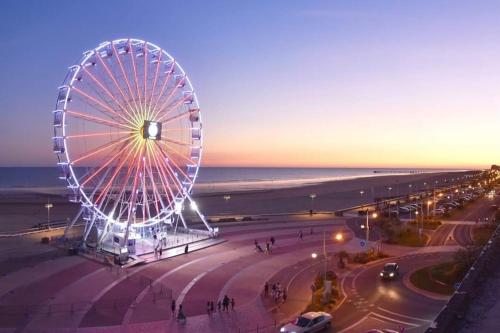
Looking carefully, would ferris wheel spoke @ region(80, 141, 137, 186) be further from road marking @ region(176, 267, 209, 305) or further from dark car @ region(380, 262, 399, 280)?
dark car @ region(380, 262, 399, 280)

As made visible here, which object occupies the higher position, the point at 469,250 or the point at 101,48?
the point at 101,48

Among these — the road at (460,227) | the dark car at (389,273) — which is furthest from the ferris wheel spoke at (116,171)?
the road at (460,227)

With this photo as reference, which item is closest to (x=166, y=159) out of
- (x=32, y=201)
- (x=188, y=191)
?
(x=188, y=191)

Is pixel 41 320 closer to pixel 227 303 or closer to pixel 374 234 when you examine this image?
pixel 227 303

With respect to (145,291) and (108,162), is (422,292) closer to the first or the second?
(145,291)

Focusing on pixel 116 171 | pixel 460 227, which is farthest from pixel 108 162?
pixel 460 227
